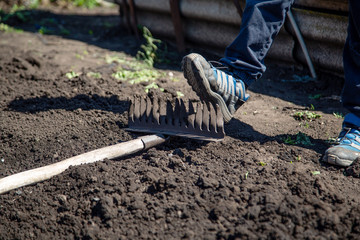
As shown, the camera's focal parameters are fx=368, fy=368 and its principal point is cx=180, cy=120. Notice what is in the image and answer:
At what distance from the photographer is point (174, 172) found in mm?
2199

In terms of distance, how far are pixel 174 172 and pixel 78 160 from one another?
598 mm

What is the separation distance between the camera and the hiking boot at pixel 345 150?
2258 mm

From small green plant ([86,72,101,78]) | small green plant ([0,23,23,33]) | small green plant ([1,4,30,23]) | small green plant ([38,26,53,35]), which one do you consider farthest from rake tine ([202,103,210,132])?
small green plant ([1,4,30,23])

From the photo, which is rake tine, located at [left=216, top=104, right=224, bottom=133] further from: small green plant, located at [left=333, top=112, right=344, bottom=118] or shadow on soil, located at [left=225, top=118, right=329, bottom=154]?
small green plant, located at [left=333, top=112, right=344, bottom=118]

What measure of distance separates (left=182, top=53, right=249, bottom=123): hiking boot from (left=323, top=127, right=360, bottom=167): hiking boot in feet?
2.35

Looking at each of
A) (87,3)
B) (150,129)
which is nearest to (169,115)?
(150,129)

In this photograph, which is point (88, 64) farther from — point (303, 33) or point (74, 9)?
point (74, 9)

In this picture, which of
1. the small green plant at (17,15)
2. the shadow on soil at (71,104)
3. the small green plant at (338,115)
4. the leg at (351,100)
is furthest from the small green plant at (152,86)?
the small green plant at (17,15)

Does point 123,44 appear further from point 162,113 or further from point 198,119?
point 198,119

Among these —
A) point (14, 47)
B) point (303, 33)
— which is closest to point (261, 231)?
point (303, 33)

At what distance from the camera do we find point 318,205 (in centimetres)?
185

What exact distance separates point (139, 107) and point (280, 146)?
3.45ft

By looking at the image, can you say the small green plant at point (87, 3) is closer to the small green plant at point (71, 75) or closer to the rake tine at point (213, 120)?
the small green plant at point (71, 75)

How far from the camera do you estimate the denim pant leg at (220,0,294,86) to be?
102 inches
